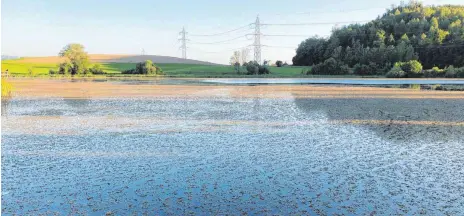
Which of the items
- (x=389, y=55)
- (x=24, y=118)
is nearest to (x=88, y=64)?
(x=389, y=55)

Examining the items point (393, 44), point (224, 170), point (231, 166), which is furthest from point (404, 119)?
point (393, 44)

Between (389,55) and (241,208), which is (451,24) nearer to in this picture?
(389,55)

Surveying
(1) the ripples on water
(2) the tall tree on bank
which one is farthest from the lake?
(2) the tall tree on bank

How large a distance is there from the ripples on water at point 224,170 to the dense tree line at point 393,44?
213 feet

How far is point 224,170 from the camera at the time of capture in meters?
6.61

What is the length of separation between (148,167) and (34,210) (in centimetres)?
228

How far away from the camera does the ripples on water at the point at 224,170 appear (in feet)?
16.4

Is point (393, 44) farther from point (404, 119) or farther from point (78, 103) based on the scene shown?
point (78, 103)

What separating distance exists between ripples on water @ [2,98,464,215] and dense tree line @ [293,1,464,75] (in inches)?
2555

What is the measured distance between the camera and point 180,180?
6008 mm

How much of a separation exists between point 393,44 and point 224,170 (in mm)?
91692

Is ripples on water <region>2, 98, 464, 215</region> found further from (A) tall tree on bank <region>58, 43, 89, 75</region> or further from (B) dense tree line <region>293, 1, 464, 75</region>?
(A) tall tree on bank <region>58, 43, 89, 75</region>

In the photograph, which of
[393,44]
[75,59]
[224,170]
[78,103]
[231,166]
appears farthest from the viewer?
[393,44]

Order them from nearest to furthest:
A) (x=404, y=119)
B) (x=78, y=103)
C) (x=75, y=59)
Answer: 1. (x=404, y=119)
2. (x=78, y=103)
3. (x=75, y=59)
